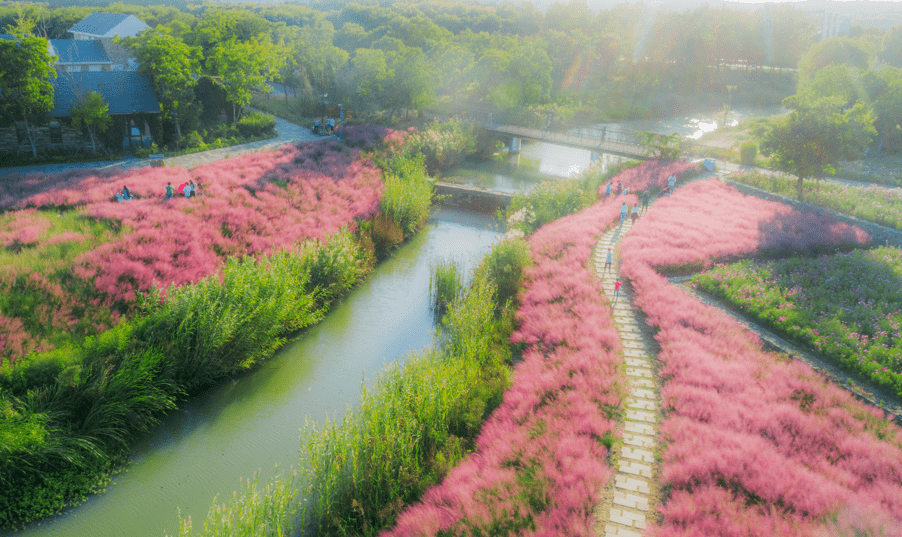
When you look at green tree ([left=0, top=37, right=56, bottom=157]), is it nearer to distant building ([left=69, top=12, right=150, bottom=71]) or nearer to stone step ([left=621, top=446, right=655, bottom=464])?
stone step ([left=621, top=446, right=655, bottom=464])

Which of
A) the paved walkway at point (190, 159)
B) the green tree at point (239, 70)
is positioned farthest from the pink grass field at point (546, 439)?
the green tree at point (239, 70)

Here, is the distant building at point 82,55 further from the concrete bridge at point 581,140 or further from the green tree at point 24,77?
the concrete bridge at point 581,140

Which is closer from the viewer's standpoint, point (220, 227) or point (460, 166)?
point (220, 227)

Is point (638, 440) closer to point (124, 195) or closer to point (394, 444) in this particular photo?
point (394, 444)

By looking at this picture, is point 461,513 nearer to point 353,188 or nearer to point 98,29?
point 353,188

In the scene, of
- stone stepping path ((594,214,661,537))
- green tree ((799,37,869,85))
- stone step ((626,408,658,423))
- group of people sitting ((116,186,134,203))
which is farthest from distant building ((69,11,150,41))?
green tree ((799,37,869,85))

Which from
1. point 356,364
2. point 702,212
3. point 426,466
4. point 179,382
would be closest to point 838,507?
point 426,466

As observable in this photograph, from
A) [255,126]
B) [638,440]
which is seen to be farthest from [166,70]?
[638,440]
